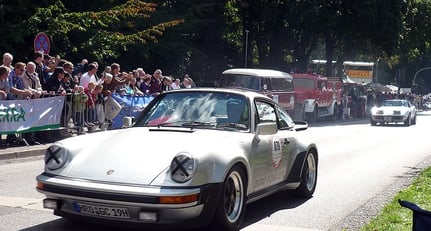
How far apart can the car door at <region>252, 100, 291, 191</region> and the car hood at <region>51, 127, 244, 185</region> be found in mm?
506

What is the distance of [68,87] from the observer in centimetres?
1497

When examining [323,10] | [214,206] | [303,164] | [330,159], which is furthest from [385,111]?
[214,206]

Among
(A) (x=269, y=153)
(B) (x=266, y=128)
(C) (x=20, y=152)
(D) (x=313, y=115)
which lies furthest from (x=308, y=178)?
(D) (x=313, y=115)

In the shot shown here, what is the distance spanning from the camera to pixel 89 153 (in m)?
6.00

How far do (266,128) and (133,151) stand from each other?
1.76m

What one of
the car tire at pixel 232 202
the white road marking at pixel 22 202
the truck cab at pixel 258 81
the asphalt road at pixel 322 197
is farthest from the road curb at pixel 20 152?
the truck cab at pixel 258 81

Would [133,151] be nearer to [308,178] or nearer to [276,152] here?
[276,152]

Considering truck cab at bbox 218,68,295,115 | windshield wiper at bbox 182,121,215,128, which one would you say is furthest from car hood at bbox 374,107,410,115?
windshield wiper at bbox 182,121,215,128

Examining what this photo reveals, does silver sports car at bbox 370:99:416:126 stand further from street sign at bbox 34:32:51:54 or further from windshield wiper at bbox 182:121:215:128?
windshield wiper at bbox 182:121:215:128

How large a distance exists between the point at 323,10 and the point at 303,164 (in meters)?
34.4

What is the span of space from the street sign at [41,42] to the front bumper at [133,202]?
36.5 ft

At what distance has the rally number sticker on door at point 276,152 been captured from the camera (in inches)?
285

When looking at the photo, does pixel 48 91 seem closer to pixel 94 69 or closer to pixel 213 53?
pixel 94 69

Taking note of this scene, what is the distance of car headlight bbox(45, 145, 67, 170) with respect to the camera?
233 inches
